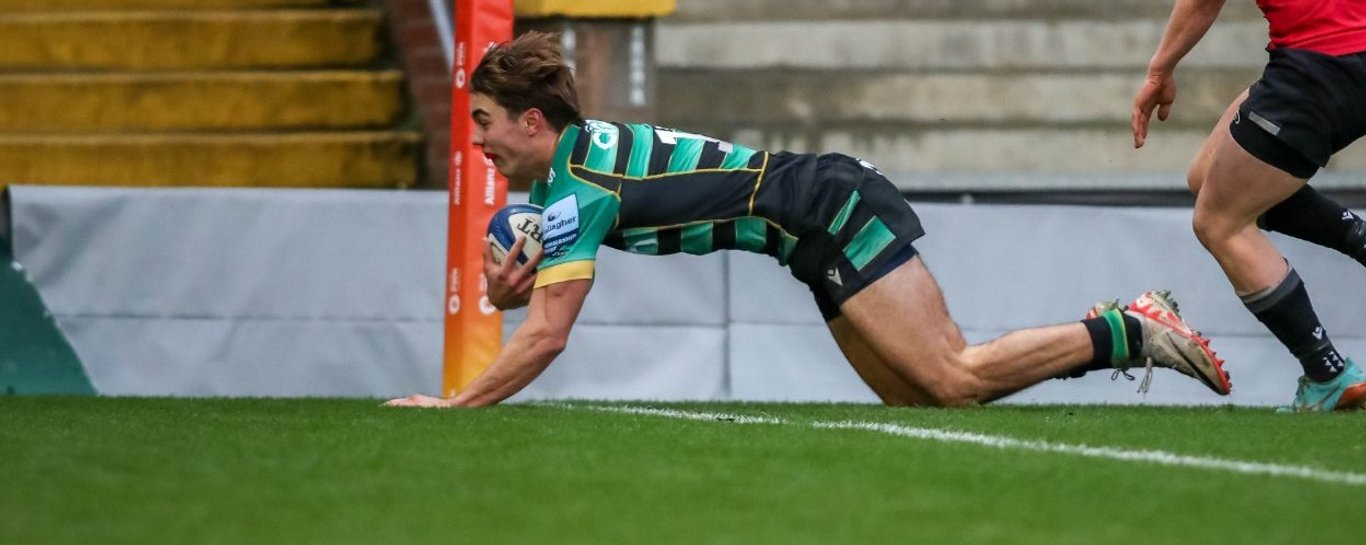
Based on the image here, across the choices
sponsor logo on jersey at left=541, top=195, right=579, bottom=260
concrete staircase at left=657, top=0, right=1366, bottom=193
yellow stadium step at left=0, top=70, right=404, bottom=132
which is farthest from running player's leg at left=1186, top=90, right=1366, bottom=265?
yellow stadium step at left=0, top=70, right=404, bottom=132

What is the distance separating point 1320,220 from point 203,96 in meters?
5.25

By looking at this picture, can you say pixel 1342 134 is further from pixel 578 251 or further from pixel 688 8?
pixel 688 8

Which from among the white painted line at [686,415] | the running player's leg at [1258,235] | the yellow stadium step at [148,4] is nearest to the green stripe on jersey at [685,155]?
the white painted line at [686,415]

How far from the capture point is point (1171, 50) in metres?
5.59

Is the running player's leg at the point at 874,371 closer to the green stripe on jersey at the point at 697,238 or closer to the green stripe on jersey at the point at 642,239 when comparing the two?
the green stripe on jersey at the point at 697,238

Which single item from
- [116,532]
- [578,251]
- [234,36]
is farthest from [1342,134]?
[234,36]

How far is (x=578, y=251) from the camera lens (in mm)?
5258

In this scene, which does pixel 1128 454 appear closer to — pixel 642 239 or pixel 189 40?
pixel 642 239

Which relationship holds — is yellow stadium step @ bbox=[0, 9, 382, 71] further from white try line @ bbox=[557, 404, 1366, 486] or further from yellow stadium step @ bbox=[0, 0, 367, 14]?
white try line @ bbox=[557, 404, 1366, 486]

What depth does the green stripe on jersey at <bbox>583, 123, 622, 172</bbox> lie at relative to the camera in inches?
211

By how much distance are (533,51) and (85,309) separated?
8.32 ft

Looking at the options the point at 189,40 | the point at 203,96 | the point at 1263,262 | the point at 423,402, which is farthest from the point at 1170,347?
the point at 189,40

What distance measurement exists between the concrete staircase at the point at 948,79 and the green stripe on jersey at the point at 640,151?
13.3ft

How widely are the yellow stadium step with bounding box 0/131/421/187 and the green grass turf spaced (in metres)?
3.61
